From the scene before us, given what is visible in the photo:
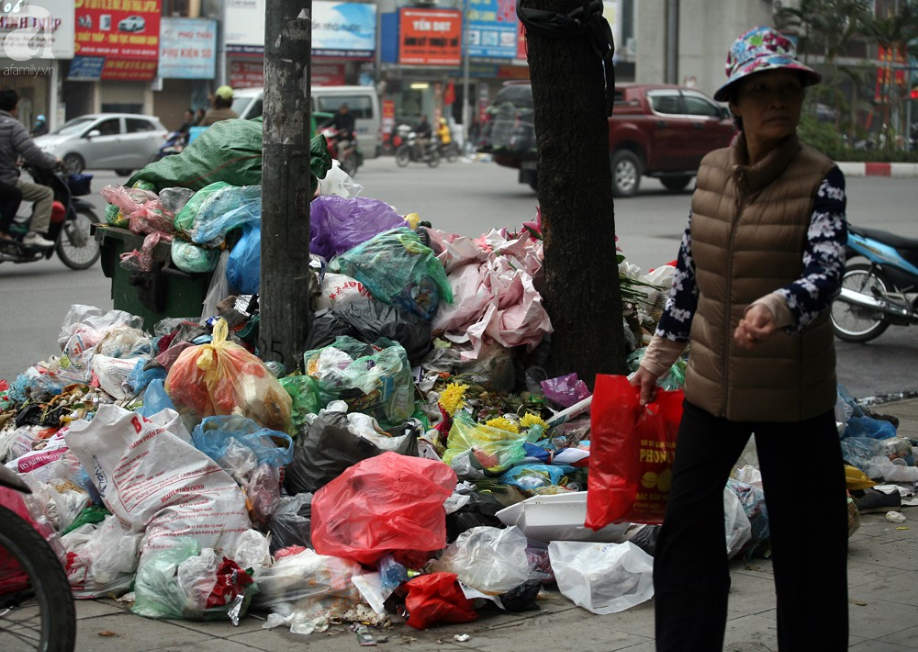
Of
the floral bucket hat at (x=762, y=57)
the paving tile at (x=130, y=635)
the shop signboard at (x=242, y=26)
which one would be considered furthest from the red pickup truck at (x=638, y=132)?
the shop signboard at (x=242, y=26)

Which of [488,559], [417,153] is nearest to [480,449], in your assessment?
[488,559]

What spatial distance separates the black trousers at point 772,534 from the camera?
111 inches

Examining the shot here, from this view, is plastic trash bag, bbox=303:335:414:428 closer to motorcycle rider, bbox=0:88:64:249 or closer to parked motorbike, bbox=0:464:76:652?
parked motorbike, bbox=0:464:76:652

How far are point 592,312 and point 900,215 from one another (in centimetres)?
1374

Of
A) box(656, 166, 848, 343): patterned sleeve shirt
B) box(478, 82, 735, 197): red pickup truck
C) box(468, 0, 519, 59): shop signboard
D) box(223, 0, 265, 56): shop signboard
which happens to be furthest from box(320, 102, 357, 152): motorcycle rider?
box(656, 166, 848, 343): patterned sleeve shirt

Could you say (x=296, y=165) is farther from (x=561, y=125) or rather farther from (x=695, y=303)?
(x=695, y=303)

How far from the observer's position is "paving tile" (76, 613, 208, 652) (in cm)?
344

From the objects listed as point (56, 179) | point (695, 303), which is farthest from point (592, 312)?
point (56, 179)

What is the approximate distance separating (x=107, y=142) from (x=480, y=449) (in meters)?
23.3

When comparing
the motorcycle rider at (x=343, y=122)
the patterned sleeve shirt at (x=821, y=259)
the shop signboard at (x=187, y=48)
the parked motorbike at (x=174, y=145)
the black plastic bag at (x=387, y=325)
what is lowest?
the black plastic bag at (x=387, y=325)

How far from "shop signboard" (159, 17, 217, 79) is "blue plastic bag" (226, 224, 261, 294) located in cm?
3355

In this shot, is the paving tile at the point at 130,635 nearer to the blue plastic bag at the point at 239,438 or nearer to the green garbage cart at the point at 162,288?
the blue plastic bag at the point at 239,438

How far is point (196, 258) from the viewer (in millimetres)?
5965

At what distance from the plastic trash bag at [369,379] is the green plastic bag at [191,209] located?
48.7 inches
